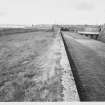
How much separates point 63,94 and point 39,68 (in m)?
2.09

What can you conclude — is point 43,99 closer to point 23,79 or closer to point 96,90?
point 23,79

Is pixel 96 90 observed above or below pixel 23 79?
below

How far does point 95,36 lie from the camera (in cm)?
3186

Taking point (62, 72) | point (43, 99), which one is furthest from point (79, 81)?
point (43, 99)

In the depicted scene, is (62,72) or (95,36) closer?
(62,72)

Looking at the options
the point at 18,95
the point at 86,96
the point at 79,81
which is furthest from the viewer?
the point at 79,81

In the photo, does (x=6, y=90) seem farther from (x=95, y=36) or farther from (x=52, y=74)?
(x=95, y=36)

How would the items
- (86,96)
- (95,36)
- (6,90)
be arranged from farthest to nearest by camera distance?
(95,36), (86,96), (6,90)

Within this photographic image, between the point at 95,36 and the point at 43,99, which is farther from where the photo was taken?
the point at 95,36

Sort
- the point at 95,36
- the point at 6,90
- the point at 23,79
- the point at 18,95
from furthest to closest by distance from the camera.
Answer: the point at 95,36, the point at 23,79, the point at 6,90, the point at 18,95

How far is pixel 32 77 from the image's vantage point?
3.95m

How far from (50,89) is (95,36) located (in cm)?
3172

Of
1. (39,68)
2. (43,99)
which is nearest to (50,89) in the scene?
(43,99)

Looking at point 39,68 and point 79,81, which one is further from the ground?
point 39,68
